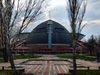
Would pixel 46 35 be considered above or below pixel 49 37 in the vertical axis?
above

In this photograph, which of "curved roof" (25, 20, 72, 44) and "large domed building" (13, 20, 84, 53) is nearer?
"large domed building" (13, 20, 84, 53)

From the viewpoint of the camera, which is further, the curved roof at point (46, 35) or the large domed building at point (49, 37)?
the curved roof at point (46, 35)

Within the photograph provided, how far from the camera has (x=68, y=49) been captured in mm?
101375

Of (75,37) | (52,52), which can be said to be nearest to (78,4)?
(75,37)

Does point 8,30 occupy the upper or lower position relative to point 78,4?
lower

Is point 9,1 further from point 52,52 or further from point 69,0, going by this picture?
point 52,52

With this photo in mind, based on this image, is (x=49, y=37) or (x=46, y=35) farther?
(x=46, y=35)

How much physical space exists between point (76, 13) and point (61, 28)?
107 m

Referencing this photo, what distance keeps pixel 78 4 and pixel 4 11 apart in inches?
192

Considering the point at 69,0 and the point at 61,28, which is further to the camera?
the point at 61,28

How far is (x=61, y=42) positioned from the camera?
375 feet

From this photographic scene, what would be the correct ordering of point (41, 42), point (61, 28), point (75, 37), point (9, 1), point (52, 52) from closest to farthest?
point (9, 1) → point (75, 37) → point (52, 52) → point (41, 42) → point (61, 28)

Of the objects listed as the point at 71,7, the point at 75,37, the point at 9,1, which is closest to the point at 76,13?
the point at 71,7

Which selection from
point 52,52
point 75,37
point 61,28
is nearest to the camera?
point 75,37
